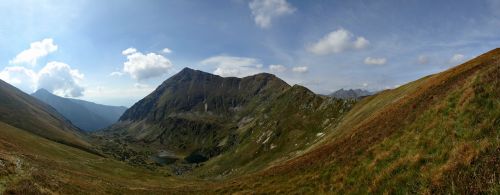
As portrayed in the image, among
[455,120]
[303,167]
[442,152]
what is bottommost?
[303,167]

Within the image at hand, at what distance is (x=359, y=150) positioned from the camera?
93.1 ft

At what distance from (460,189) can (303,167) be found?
27190mm

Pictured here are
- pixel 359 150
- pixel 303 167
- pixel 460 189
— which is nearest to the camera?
pixel 460 189

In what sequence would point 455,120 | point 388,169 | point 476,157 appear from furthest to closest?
point 455,120, point 388,169, point 476,157

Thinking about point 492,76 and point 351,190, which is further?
point 492,76

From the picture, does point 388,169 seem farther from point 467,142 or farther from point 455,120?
point 455,120

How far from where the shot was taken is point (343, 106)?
151625 millimetres

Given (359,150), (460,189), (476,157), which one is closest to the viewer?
(460,189)

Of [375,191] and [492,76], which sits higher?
[492,76]

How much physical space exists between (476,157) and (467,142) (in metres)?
2.54

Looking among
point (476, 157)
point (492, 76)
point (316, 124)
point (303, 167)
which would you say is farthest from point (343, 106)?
point (476, 157)

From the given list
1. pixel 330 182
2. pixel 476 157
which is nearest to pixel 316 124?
pixel 330 182

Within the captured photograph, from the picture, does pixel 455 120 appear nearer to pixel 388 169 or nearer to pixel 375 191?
pixel 388 169

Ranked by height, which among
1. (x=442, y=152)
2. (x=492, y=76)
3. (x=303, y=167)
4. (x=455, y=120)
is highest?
(x=492, y=76)
